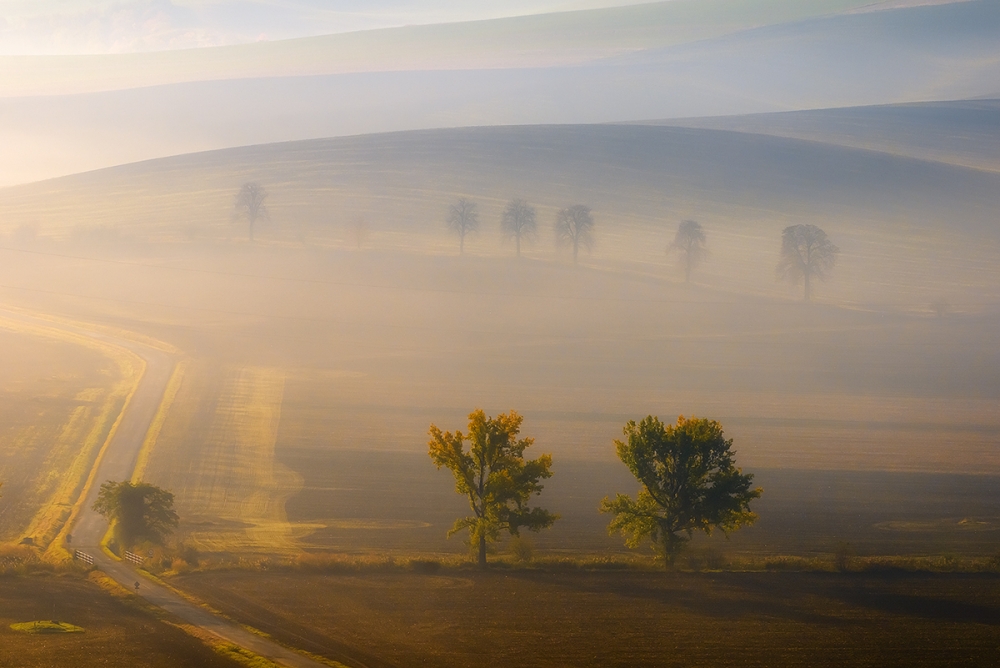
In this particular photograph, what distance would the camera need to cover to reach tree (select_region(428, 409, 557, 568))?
115ft

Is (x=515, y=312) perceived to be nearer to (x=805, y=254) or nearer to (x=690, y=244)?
(x=690, y=244)

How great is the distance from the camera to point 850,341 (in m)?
78.7

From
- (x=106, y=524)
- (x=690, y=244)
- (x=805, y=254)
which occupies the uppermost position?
(x=690, y=244)

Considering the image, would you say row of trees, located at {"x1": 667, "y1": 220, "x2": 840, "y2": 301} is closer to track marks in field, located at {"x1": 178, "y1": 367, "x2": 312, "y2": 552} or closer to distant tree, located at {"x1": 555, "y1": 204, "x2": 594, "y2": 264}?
distant tree, located at {"x1": 555, "y1": 204, "x2": 594, "y2": 264}

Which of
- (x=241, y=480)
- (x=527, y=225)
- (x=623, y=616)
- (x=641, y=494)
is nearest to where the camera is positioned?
(x=623, y=616)

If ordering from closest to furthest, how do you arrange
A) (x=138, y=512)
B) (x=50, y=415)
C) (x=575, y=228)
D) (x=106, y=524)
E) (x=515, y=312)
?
(x=138, y=512) → (x=106, y=524) → (x=50, y=415) → (x=515, y=312) → (x=575, y=228)

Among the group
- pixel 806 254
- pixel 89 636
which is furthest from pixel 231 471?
pixel 806 254

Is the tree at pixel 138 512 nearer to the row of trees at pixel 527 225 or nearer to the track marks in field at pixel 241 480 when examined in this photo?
the track marks in field at pixel 241 480

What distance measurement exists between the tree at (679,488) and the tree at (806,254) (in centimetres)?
6522

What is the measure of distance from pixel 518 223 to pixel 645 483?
8124 centimetres

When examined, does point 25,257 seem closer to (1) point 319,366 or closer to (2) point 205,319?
(2) point 205,319

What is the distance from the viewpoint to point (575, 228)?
112m

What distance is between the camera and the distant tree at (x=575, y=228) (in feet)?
365

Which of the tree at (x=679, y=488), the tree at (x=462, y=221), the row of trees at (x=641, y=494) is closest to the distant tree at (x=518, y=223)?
the tree at (x=462, y=221)
